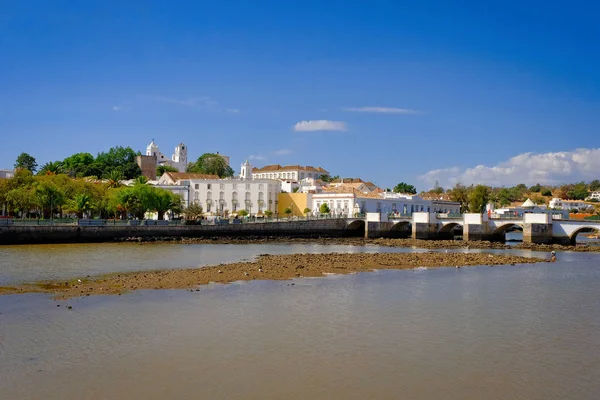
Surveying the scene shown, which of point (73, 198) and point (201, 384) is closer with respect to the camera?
point (201, 384)

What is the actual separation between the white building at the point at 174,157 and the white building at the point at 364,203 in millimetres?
61316

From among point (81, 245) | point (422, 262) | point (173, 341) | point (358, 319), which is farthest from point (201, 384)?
point (81, 245)

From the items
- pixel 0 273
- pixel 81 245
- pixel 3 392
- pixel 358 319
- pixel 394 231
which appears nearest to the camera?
pixel 3 392

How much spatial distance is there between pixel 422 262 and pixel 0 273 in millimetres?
23768

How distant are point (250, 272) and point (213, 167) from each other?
339ft

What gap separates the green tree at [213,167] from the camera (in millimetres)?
128625

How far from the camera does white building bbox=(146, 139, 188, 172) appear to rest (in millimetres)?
139000

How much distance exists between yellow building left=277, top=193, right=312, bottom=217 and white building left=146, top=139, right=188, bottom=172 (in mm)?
55639

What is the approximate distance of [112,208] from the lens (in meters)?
66.5

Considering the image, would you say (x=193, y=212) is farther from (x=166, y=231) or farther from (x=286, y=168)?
(x=286, y=168)

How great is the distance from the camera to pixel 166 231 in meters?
57.1

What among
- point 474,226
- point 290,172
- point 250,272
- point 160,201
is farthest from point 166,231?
point 290,172

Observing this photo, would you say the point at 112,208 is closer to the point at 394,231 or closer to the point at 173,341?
the point at 394,231

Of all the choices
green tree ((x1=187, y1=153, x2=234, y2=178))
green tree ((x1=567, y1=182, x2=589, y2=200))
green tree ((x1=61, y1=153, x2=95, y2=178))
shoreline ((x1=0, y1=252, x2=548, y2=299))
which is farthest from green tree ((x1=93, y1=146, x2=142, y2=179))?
green tree ((x1=567, y1=182, x2=589, y2=200))
